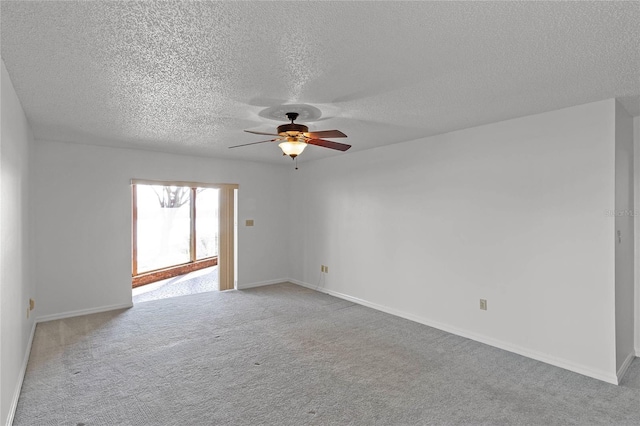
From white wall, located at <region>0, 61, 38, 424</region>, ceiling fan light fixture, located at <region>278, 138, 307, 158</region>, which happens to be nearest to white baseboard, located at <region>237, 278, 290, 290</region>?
white wall, located at <region>0, 61, 38, 424</region>

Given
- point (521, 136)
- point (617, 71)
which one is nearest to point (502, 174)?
point (521, 136)

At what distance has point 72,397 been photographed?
2.70 metres

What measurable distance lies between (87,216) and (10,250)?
2.43 m

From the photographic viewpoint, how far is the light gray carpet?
2.47 m

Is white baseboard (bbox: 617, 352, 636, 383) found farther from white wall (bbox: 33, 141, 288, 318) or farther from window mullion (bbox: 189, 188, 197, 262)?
window mullion (bbox: 189, 188, 197, 262)

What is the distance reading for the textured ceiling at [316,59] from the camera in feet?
5.43

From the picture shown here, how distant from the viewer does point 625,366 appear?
3154 mm

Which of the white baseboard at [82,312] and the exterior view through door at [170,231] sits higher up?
the exterior view through door at [170,231]

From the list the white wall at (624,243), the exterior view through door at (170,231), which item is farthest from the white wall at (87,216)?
the white wall at (624,243)

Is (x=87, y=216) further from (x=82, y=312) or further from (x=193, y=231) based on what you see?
(x=193, y=231)

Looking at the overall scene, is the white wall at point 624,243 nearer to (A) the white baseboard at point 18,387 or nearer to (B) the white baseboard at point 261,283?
(A) the white baseboard at point 18,387

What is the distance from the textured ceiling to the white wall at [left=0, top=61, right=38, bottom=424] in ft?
0.76

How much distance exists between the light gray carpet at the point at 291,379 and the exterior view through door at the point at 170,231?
134 inches

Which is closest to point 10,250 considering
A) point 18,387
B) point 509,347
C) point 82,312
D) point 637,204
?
point 18,387
